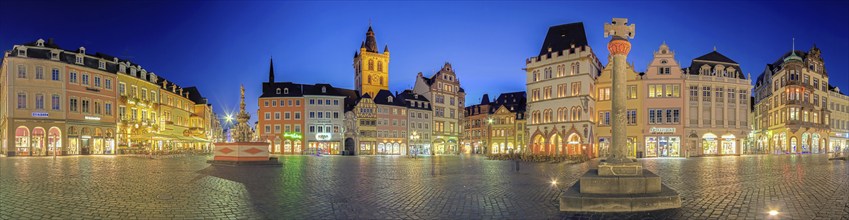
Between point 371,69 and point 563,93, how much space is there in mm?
55146

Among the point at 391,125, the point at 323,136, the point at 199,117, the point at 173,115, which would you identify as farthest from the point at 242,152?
the point at 199,117

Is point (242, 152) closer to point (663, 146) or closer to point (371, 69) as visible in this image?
point (663, 146)

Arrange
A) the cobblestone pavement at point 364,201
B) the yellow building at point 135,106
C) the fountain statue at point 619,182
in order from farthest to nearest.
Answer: the yellow building at point 135,106 → the fountain statue at point 619,182 → the cobblestone pavement at point 364,201

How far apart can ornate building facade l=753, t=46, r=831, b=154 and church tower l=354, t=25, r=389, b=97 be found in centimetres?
6542

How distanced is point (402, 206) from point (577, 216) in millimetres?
3675

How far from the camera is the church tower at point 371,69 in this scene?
104250 mm

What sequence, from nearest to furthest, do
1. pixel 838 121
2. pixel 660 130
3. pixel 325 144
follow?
pixel 660 130, pixel 838 121, pixel 325 144

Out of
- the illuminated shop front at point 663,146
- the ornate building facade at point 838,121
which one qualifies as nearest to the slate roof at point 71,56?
the illuminated shop front at point 663,146

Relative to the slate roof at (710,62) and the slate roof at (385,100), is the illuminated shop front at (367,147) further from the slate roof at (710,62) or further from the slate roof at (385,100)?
the slate roof at (710,62)

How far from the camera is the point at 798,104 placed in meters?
64.9

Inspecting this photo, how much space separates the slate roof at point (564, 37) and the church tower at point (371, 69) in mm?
47944

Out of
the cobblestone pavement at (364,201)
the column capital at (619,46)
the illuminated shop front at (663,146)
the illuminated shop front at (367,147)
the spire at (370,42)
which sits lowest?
the illuminated shop front at (367,147)

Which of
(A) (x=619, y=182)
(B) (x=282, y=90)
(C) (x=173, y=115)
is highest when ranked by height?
(B) (x=282, y=90)

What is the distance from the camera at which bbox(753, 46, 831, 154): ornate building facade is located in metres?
64.8
